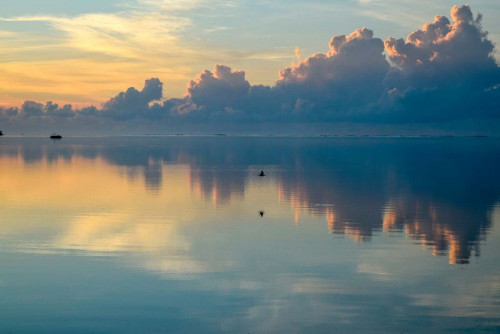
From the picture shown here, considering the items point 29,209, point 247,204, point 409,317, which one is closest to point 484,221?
point 247,204

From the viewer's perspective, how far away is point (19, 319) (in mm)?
27203

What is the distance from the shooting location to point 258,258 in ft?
128

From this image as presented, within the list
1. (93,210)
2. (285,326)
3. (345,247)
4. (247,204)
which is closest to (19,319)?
(285,326)

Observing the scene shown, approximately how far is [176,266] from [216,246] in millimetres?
6704

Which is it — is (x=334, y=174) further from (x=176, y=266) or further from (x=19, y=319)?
(x=19, y=319)

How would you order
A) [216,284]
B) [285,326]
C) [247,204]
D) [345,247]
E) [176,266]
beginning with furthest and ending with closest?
[247,204] → [345,247] → [176,266] → [216,284] → [285,326]

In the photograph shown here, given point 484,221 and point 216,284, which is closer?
point 216,284

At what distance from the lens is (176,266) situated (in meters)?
36.4

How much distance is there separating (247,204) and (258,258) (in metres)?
27.2

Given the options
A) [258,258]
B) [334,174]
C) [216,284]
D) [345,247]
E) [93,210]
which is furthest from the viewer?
[334,174]

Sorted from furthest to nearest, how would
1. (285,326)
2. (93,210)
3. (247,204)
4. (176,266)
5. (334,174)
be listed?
(334,174), (247,204), (93,210), (176,266), (285,326)

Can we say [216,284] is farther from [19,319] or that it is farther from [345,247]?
[345,247]

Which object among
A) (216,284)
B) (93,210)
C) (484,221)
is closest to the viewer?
(216,284)

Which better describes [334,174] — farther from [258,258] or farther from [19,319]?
[19,319]
